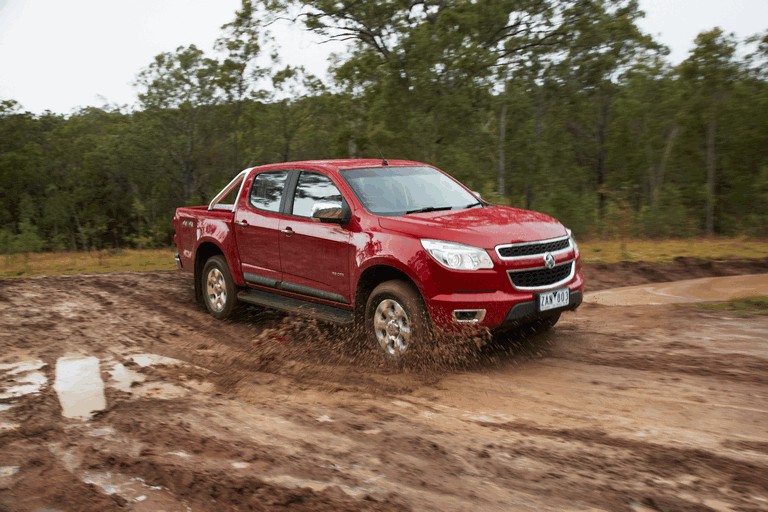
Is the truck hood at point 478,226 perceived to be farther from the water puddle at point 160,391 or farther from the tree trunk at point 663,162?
the tree trunk at point 663,162

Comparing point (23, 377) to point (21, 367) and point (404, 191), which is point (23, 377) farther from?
point (404, 191)

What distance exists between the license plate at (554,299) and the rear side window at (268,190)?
3.04 meters

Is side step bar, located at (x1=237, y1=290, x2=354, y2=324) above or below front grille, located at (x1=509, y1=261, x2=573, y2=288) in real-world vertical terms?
below

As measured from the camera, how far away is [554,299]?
585 centimetres

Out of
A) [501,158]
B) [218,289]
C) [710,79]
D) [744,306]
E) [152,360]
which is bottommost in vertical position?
[152,360]

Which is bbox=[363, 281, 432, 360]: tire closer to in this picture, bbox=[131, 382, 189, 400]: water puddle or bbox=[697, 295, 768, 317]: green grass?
bbox=[131, 382, 189, 400]: water puddle

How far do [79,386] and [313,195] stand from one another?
2.78 m

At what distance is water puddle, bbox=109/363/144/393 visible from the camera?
558cm

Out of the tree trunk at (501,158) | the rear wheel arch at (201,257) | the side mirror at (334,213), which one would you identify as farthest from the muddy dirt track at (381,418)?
the tree trunk at (501,158)

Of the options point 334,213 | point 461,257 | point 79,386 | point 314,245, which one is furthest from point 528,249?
point 79,386

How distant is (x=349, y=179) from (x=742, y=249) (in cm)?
913

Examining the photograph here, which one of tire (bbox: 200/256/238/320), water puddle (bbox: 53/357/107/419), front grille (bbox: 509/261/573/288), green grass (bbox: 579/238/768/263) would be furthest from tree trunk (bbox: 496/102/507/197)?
water puddle (bbox: 53/357/107/419)

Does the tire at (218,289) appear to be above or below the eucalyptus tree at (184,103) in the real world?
below

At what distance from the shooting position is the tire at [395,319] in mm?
5621
